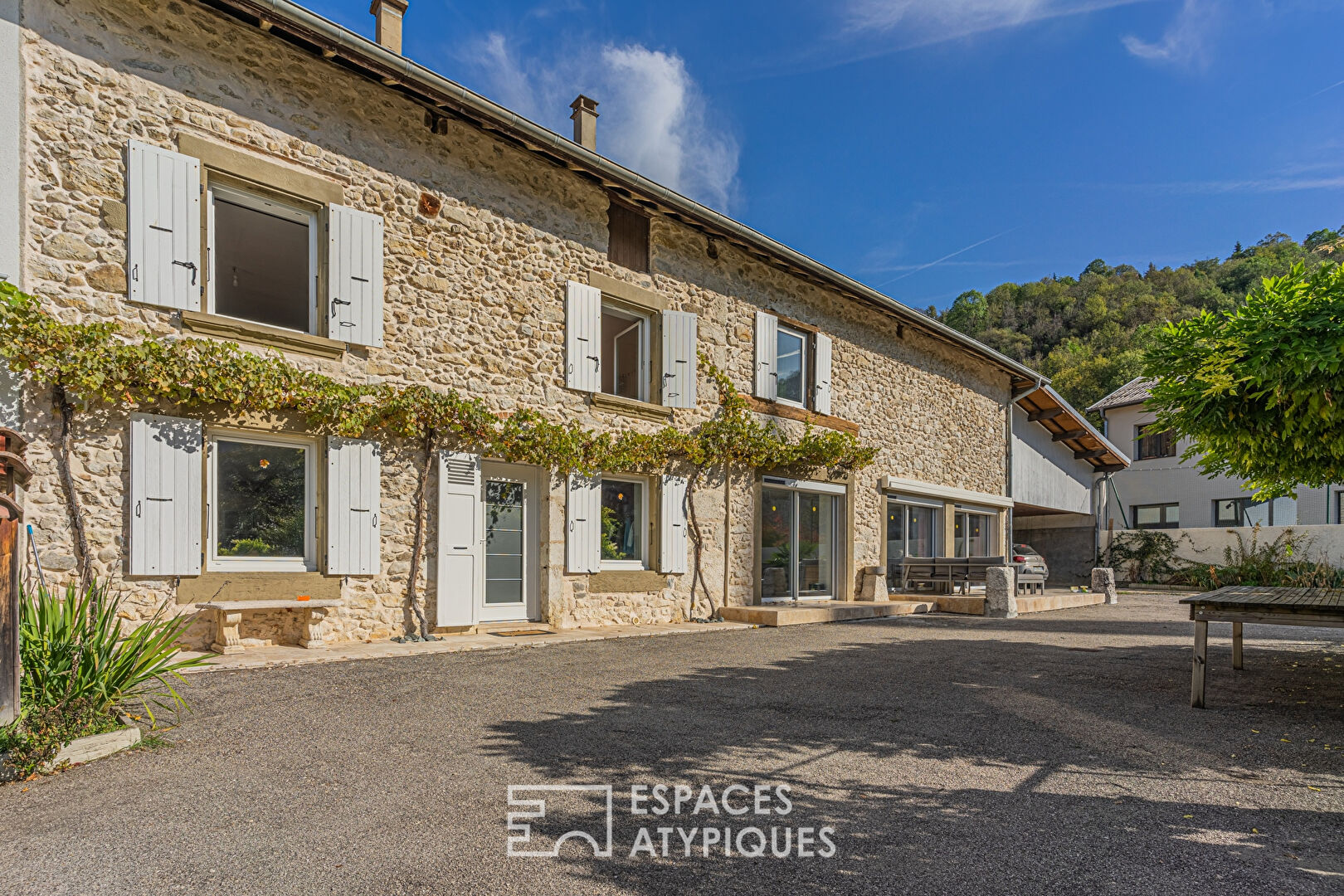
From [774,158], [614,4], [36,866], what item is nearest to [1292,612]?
[36,866]

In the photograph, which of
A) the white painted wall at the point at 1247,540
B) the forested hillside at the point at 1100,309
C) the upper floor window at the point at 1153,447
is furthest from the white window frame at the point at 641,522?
the forested hillside at the point at 1100,309

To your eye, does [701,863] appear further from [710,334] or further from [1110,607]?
[1110,607]

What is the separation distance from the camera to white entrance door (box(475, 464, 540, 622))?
8742 millimetres

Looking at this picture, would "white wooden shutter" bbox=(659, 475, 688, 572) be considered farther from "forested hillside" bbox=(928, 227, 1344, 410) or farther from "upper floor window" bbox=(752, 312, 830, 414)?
"forested hillside" bbox=(928, 227, 1344, 410)

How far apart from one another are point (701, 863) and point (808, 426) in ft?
33.0

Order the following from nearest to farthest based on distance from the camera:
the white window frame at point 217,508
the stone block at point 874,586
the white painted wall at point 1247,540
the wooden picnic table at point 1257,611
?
the wooden picnic table at point 1257,611 → the white window frame at point 217,508 → the stone block at point 874,586 → the white painted wall at point 1247,540

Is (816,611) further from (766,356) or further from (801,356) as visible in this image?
(801,356)

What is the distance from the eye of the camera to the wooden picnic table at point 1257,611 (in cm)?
466

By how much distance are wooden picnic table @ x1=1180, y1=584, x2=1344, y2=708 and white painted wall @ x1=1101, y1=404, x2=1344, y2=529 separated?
763 inches

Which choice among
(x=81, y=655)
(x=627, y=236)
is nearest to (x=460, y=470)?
(x=627, y=236)

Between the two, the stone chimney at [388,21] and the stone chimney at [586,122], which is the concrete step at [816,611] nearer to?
the stone chimney at [586,122]

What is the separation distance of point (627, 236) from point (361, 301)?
377 centimetres

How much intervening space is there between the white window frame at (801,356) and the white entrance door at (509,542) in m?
4.55

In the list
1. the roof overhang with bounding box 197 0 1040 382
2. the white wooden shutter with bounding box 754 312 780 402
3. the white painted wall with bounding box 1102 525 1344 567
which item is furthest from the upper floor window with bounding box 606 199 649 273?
the white painted wall with bounding box 1102 525 1344 567
